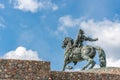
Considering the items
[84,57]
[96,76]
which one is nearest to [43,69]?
[96,76]

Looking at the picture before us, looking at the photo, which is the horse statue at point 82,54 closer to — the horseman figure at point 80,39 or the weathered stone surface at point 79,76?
the horseman figure at point 80,39

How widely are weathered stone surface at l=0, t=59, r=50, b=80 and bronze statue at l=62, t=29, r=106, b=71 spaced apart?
8.83 meters

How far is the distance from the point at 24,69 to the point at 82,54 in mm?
10289

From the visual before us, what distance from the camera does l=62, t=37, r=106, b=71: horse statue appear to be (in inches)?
1315

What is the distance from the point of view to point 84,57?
33.5 m

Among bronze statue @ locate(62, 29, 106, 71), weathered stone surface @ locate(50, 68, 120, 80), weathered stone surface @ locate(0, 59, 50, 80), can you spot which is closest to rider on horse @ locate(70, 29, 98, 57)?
bronze statue @ locate(62, 29, 106, 71)

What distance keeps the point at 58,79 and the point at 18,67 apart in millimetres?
2593

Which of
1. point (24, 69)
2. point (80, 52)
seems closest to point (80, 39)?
point (80, 52)

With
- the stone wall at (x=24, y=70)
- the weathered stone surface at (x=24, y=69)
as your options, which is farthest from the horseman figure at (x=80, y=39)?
the weathered stone surface at (x=24, y=69)

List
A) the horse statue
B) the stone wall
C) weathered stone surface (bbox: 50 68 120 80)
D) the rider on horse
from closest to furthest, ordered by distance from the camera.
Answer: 1. the stone wall
2. weathered stone surface (bbox: 50 68 120 80)
3. the horse statue
4. the rider on horse

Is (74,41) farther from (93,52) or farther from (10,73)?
(10,73)

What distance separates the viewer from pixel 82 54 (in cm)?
3372

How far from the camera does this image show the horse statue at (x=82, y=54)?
110ft

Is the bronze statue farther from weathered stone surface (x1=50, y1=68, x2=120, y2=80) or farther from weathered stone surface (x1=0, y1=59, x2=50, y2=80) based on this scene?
weathered stone surface (x1=0, y1=59, x2=50, y2=80)
